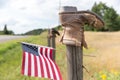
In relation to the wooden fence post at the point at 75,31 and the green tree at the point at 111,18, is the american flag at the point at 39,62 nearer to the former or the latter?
the wooden fence post at the point at 75,31

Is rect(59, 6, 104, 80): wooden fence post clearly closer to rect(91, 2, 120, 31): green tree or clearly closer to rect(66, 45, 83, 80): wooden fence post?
rect(66, 45, 83, 80): wooden fence post

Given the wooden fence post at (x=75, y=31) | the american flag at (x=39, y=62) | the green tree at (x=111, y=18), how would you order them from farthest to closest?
the green tree at (x=111, y=18), the american flag at (x=39, y=62), the wooden fence post at (x=75, y=31)

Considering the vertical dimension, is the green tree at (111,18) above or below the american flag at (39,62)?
below

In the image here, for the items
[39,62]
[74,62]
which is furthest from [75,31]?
[39,62]

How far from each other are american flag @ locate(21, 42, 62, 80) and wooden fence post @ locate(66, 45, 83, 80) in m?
0.32

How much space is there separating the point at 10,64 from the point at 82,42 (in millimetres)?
10856

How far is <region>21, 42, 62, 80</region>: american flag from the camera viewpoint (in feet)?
13.2

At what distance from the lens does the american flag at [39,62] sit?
13.2 ft

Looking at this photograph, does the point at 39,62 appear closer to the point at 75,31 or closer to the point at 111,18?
the point at 75,31

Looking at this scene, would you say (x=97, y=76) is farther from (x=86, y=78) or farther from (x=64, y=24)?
(x=64, y=24)

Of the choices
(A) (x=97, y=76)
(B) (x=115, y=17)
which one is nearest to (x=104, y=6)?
(B) (x=115, y=17)

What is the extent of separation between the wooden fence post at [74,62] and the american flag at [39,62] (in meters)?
0.32

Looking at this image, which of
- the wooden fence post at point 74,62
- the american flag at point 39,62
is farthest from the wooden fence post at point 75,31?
the american flag at point 39,62

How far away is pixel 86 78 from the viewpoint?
9.88 metres
